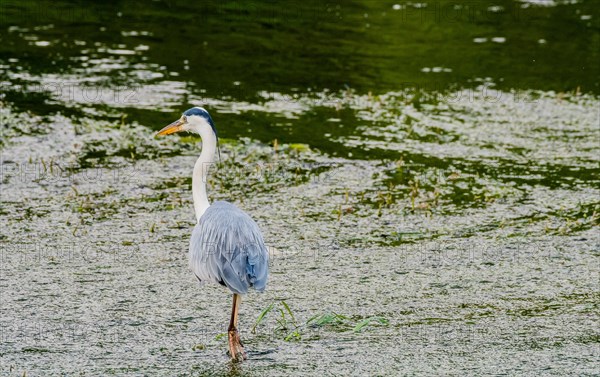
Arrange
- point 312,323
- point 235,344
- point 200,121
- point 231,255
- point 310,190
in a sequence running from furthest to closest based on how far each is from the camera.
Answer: point 310,190 → point 200,121 → point 312,323 → point 231,255 → point 235,344

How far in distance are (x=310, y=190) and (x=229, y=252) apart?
2.61 m

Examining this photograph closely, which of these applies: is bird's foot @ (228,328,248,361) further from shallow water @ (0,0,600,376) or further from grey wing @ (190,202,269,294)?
grey wing @ (190,202,269,294)

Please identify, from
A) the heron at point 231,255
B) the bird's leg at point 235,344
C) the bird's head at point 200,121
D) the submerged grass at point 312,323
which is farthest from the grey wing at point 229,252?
the bird's head at point 200,121

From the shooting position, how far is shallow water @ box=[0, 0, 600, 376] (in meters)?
4.86

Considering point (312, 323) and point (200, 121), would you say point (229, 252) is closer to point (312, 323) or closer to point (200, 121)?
point (312, 323)

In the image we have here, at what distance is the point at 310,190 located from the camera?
7281mm

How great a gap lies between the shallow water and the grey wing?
36cm

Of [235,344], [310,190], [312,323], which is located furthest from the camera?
[310,190]

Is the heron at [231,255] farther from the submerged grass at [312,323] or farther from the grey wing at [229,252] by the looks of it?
the submerged grass at [312,323]

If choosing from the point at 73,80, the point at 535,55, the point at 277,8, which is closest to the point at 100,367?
the point at 73,80

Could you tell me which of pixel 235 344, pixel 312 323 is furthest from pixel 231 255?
pixel 312 323

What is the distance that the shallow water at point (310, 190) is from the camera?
4859mm

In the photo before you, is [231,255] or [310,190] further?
[310,190]

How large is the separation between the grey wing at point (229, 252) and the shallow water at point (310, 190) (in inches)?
14.3
